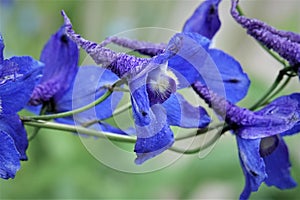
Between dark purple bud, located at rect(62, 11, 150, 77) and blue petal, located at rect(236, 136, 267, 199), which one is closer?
dark purple bud, located at rect(62, 11, 150, 77)

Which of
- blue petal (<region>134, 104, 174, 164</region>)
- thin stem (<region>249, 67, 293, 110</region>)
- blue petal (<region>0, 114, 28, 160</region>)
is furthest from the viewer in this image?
thin stem (<region>249, 67, 293, 110</region>)

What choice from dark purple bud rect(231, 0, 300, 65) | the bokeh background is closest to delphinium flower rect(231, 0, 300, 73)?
dark purple bud rect(231, 0, 300, 65)

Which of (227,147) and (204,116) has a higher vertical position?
(204,116)

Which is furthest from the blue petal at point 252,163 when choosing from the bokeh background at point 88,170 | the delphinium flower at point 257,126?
the bokeh background at point 88,170

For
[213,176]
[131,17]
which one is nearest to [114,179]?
[213,176]

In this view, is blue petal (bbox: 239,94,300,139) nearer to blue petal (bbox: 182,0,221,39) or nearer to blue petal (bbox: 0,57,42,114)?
blue petal (bbox: 182,0,221,39)

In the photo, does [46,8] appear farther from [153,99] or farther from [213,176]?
[153,99]
